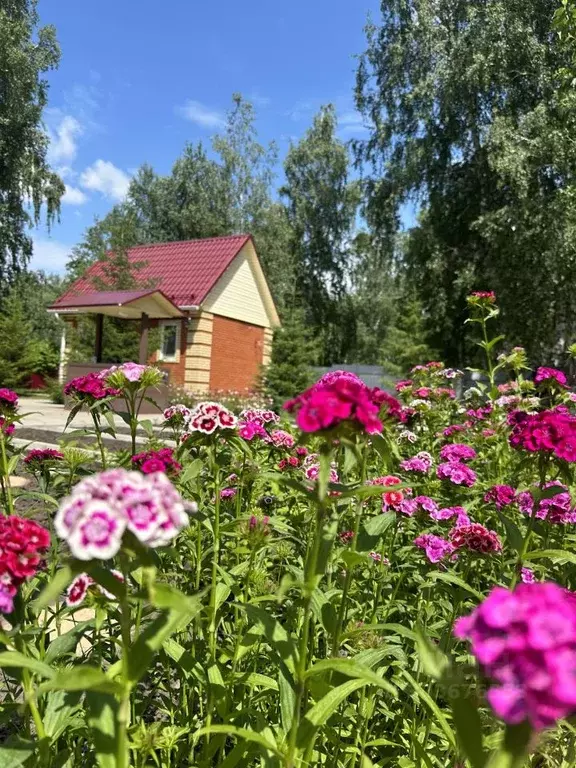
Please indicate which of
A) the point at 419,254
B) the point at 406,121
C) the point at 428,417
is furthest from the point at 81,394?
the point at 406,121

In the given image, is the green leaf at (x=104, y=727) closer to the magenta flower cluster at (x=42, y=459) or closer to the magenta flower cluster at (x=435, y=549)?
the magenta flower cluster at (x=435, y=549)

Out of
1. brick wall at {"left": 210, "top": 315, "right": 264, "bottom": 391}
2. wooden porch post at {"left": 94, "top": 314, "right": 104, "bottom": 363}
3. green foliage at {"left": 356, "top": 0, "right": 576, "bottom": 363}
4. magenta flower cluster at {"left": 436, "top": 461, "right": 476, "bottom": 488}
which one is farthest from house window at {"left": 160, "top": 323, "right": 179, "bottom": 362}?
magenta flower cluster at {"left": 436, "top": 461, "right": 476, "bottom": 488}

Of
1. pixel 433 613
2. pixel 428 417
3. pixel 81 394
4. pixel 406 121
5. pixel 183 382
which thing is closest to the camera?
pixel 433 613

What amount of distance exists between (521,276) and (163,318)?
10440 millimetres

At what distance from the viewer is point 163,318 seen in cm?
1838

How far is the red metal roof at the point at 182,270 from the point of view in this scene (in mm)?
18547

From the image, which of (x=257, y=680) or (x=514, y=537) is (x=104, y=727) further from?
(x=514, y=537)

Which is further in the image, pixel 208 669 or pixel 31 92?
pixel 31 92

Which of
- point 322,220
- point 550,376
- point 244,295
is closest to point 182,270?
point 244,295

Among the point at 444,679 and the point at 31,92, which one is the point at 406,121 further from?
the point at 444,679

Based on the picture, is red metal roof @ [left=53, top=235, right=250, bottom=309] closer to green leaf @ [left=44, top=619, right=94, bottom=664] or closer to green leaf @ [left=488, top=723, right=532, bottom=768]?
green leaf @ [left=44, top=619, right=94, bottom=664]

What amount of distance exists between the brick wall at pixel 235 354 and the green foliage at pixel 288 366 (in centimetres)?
95

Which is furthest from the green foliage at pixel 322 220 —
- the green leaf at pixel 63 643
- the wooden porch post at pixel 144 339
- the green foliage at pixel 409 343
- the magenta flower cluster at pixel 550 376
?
the green leaf at pixel 63 643

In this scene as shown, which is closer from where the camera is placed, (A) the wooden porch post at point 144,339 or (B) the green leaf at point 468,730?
(B) the green leaf at point 468,730
